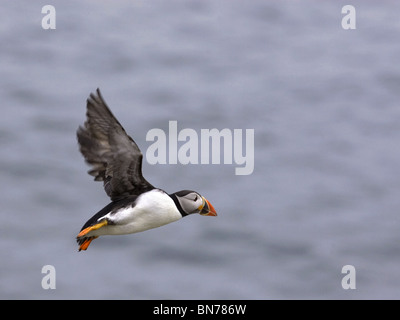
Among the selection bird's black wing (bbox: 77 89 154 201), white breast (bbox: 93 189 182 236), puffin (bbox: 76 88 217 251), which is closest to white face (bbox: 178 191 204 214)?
puffin (bbox: 76 88 217 251)

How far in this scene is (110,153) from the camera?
12.1 metres

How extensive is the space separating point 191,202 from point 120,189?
0.97m

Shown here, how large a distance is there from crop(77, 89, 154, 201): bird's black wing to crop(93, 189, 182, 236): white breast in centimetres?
58

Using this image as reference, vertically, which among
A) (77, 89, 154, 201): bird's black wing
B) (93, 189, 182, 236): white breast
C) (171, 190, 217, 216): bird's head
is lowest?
(93, 189, 182, 236): white breast

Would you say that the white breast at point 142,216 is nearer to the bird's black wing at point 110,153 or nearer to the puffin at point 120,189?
the puffin at point 120,189

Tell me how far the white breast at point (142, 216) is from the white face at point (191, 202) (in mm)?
185

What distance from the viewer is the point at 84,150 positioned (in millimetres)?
12078

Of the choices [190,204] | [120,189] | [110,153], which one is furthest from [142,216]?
[110,153]

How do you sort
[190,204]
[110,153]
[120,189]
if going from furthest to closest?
[110,153], [120,189], [190,204]

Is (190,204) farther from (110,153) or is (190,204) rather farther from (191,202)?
(110,153)

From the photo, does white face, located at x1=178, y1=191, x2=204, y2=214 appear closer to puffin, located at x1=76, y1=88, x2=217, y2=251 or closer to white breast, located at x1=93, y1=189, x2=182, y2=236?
puffin, located at x1=76, y1=88, x2=217, y2=251

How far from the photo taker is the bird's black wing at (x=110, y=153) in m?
11.9

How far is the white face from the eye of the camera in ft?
37.8

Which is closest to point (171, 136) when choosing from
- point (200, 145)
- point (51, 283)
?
point (200, 145)
